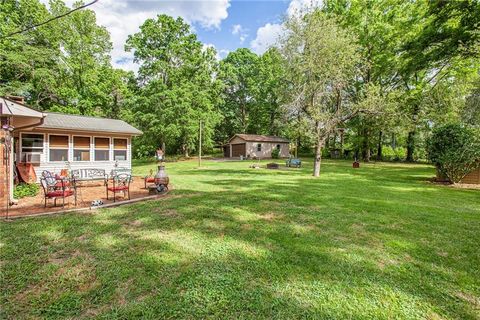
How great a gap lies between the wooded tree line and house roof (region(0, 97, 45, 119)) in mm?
11297

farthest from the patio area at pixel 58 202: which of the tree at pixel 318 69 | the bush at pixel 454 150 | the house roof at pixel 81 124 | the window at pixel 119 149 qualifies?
the bush at pixel 454 150

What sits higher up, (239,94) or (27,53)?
(239,94)

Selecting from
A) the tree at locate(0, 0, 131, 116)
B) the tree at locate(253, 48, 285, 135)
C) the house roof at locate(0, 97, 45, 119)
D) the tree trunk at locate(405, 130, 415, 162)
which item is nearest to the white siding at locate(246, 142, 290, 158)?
the tree at locate(253, 48, 285, 135)

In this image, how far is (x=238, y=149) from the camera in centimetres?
3381

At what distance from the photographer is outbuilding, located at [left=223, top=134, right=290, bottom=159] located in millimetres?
32344

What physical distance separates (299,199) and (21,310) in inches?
273

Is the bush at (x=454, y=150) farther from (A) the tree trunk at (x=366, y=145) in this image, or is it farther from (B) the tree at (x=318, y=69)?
(A) the tree trunk at (x=366, y=145)

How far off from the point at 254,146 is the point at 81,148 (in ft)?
75.3

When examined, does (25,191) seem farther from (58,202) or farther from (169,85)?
(169,85)

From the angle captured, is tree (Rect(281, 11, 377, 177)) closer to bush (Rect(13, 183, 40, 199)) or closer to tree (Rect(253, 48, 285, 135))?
bush (Rect(13, 183, 40, 199))

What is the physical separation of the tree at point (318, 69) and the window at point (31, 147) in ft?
41.8

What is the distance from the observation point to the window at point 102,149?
12.7 metres

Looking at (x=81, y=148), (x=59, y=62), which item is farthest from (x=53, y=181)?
(x=59, y=62)

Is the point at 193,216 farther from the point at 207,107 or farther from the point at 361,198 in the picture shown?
the point at 207,107
